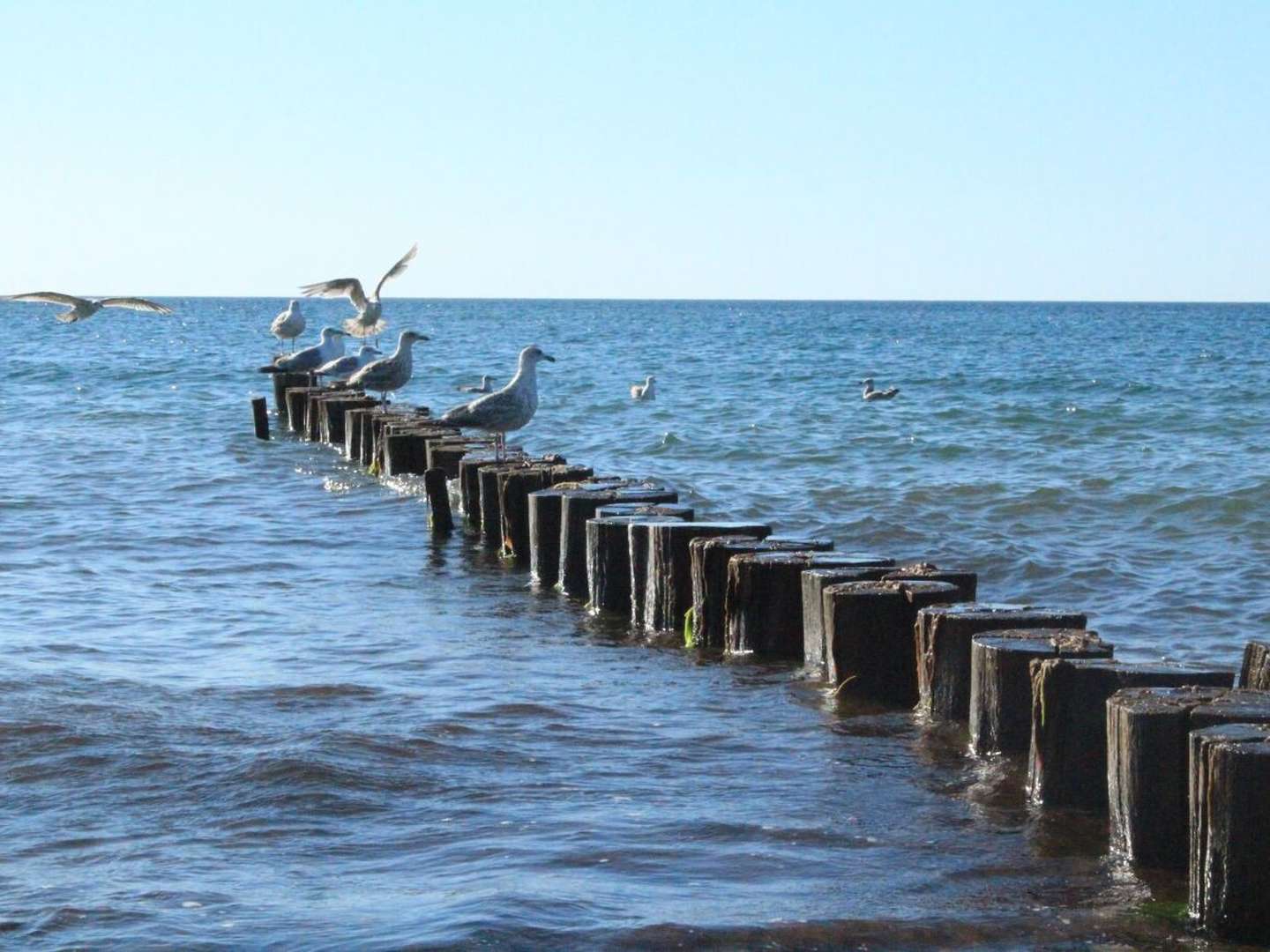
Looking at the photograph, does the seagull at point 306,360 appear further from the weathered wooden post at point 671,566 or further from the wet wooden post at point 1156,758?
the wet wooden post at point 1156,758

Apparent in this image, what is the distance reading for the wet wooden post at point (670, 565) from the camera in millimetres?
9094

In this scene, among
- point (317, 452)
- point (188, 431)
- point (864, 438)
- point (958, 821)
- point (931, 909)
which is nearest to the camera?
point (931, 909)

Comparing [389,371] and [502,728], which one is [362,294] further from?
[502,728]

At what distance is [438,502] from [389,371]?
6.68 metres

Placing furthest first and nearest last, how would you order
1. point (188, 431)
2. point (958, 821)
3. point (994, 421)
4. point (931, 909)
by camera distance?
point (994, 421), point (188, 431), point (958, 821), point (931, 909)

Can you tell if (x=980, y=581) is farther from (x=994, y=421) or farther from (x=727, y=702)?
(x=994, y=421)

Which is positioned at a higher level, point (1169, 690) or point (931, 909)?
point (1169, 690)

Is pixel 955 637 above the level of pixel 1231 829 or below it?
above

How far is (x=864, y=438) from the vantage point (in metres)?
22.4

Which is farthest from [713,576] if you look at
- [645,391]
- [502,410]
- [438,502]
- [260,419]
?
[645,391]

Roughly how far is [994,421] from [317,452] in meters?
10.7

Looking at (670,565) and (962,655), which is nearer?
(962,655)

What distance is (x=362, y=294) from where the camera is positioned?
2333 centimetres

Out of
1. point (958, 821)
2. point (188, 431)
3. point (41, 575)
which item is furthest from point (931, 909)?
point (188, 431)
